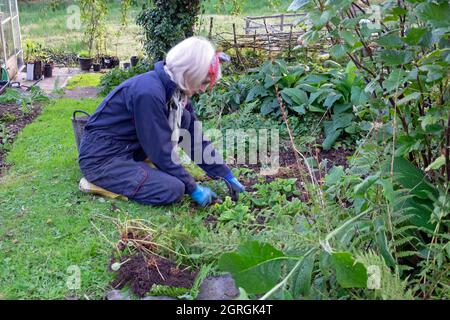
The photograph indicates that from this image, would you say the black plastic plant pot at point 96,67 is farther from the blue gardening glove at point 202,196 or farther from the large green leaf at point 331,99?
the blue gardening glove at point 202,196

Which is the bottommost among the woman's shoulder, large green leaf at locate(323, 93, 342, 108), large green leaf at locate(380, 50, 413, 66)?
large green leaf at locate(323, 93, 342, 108)

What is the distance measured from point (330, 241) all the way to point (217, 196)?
1677 millimetres

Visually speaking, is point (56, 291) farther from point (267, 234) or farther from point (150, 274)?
point (267, 234)

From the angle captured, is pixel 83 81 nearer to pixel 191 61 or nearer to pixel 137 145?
pixel 137 145

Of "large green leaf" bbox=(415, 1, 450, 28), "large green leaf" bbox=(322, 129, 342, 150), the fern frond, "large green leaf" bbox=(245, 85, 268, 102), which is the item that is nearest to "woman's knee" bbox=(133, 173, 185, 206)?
"large green leaf" bbox=(322, 129, 342, 150)

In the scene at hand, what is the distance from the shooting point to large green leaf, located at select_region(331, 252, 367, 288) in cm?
221

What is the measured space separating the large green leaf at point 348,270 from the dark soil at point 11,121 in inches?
149

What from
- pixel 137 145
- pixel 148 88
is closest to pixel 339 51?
pixel 148 88

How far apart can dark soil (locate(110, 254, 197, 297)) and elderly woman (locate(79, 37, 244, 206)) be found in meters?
0.94

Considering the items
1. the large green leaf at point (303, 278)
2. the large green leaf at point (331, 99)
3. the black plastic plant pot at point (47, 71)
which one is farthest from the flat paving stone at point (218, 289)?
the black plastic plant pot at point (47, 71)

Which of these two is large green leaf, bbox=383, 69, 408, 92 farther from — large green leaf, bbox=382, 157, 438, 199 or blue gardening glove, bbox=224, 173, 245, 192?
blue gardening glove, bbox=224, 173, 245, 192

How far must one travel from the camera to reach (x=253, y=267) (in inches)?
90.2

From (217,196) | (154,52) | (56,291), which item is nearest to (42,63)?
(154,52)
